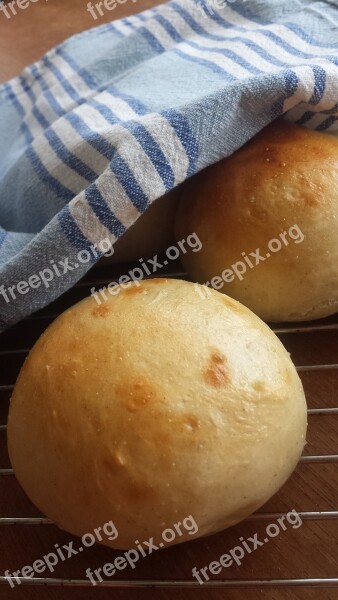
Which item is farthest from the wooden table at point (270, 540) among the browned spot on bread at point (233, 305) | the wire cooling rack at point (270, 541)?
the browned spot on bread at point (233, 305)

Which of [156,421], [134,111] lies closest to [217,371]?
[156,421]

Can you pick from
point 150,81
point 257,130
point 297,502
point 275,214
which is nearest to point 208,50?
point 150,81

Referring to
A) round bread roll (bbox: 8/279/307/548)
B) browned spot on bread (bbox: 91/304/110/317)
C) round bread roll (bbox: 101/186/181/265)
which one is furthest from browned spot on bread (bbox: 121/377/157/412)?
round bread roll (bbox: 101/186/181/265)

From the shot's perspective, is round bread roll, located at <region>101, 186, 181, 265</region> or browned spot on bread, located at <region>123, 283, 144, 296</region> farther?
round bread roll, located at <region>101, 186, 181, 265</region>

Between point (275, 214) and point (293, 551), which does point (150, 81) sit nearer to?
point (275, 214)

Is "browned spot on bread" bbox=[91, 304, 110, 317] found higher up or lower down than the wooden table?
higher up

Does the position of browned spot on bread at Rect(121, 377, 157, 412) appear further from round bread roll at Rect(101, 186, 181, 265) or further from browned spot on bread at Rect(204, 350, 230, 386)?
round bread roll at Rect(101, 186, 181, 265)
